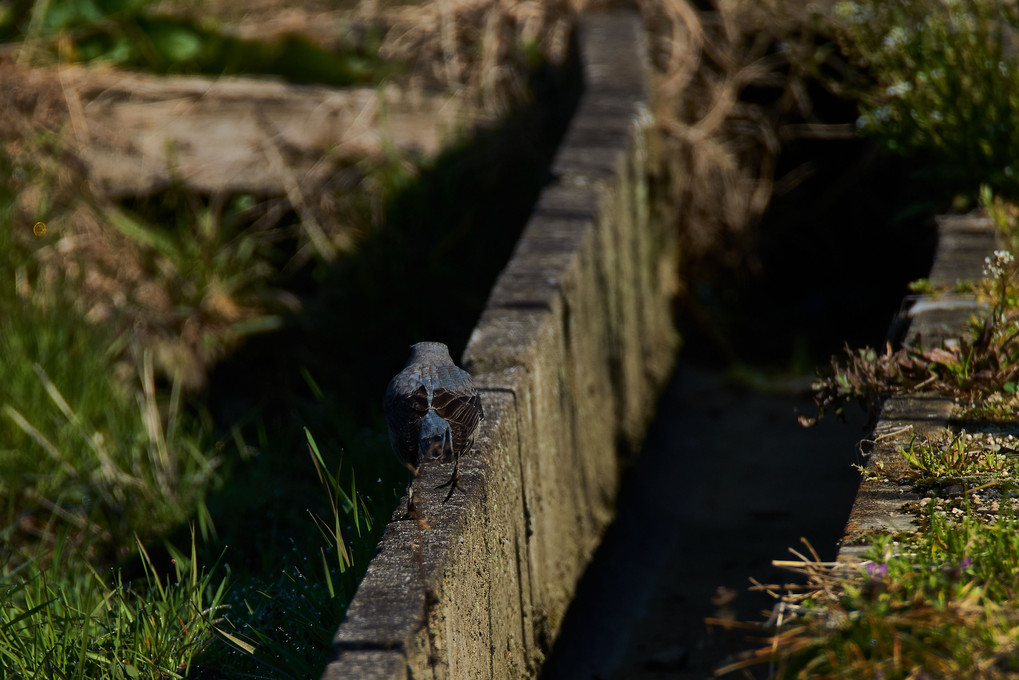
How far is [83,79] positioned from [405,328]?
2222 mm

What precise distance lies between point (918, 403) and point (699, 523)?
1.56m

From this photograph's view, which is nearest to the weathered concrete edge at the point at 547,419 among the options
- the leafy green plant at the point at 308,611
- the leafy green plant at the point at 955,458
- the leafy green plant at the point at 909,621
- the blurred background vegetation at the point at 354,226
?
the leafy green plant at the point at 308,611

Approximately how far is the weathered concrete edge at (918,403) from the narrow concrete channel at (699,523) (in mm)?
360

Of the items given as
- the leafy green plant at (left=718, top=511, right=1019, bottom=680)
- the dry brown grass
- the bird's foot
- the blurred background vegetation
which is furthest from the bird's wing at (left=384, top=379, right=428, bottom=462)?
the dry brown grass

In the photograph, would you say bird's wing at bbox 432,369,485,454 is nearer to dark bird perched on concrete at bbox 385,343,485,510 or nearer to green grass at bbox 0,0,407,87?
dark bird perched on concrete at bbox 385,343,485,510

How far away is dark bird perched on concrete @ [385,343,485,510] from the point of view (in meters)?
2.16

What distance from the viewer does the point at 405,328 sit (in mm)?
4617

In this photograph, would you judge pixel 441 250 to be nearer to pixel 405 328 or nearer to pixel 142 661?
pixel 405 328

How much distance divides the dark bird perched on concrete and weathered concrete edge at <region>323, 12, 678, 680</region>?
0.07 m

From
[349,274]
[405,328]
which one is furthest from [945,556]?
[349,274]

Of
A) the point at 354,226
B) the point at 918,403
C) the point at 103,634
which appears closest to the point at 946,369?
the point at 918,403

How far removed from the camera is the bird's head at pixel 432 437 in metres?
2.13

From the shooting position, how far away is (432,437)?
7.02 ft

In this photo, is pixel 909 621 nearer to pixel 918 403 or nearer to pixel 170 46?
pixel 918 403
